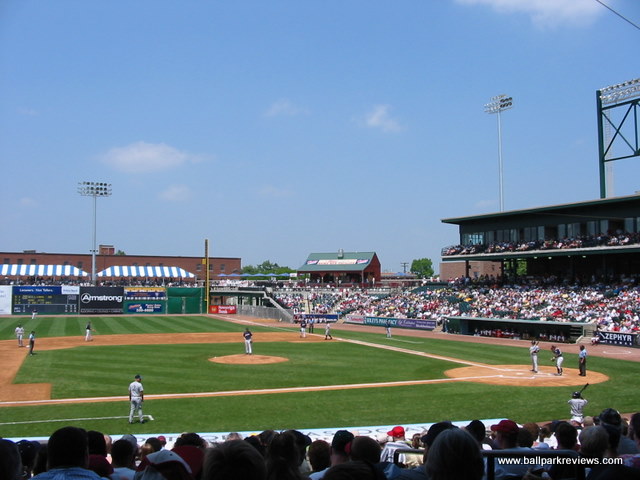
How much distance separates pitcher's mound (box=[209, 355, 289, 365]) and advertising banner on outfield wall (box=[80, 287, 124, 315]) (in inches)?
1634

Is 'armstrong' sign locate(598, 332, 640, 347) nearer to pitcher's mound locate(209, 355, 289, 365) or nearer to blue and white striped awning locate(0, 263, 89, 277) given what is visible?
pitcher's mound locate(209, 355, 289, 365)

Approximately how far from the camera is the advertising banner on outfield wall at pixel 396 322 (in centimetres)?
4953

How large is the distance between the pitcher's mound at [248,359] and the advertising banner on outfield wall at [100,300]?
41.5 meters

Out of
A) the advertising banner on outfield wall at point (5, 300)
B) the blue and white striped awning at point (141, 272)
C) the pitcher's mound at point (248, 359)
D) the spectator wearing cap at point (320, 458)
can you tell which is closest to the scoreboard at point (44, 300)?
the advertising banner on outfield wall at point (5, 300)

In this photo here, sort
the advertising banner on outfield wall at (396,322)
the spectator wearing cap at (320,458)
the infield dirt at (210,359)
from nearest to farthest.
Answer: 1. the spectator wearing cap at (320,458)
2. the infield dirt at (210,359)
3. the advertising banner on outfield wall at (396,322)

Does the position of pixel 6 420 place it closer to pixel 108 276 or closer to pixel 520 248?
pixel 520 248

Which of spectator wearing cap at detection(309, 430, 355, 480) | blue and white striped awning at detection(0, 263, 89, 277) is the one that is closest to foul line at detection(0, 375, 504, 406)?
spectator wearing cap at detection(309, 430, 355, 480)

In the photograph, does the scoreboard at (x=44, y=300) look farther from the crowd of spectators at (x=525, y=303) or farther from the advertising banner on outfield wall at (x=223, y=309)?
the crowd of spectators at (x=525, y=303)

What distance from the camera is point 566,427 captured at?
264 inches

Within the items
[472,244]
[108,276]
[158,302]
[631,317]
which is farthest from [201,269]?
[631,317]

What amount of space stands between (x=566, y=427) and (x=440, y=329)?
4318 centimetres

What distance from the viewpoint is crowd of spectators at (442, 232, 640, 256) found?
42291 millimetres

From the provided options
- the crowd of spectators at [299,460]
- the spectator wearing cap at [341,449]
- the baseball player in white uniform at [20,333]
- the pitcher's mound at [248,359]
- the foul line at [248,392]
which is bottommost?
the foul line at [248,392]

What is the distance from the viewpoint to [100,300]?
66625mm
